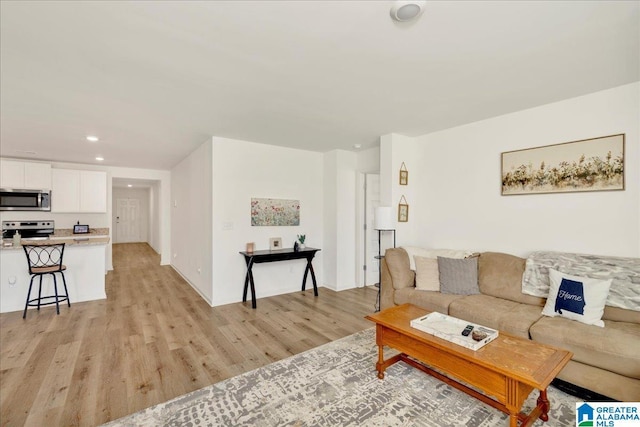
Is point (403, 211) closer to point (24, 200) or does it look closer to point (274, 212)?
point (274, 212)

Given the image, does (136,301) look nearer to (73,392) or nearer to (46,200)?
(73,392)

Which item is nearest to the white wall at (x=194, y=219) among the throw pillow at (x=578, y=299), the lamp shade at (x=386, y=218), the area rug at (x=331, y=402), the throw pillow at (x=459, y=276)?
the area rug at (x=331, y=402)

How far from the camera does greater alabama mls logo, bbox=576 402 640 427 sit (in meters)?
1.75

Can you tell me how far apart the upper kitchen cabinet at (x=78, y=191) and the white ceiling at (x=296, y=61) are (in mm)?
2575

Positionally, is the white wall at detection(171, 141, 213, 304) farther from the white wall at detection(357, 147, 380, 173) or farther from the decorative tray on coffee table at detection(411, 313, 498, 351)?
the decorative tray on coffee table at detection(411, 313, 498, 351)

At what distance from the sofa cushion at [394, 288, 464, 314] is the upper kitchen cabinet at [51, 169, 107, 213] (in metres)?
6.32

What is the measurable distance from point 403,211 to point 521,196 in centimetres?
145

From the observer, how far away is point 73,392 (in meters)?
2.19

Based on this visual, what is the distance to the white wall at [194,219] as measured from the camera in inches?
173

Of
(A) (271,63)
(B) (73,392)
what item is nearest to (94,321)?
(B) (73,392)

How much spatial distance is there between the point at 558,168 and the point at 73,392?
191 inches

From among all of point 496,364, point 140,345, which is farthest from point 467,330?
point 140,345

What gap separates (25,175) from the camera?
539cm

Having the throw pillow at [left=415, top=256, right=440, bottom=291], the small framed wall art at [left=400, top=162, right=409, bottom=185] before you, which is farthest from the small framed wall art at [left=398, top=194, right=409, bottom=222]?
the throw pillow at [left=415, top=256, right=440, bottom=291]
